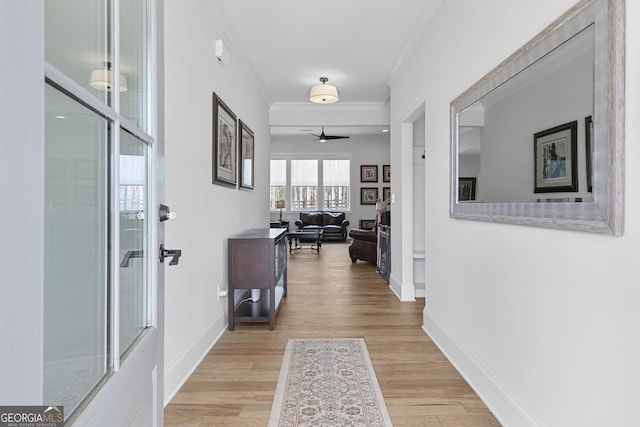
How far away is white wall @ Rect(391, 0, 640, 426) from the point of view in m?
1.16

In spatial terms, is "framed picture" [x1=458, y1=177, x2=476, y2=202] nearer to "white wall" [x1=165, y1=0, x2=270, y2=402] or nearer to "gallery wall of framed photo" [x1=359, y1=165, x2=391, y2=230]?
"white wall" [x1=165, y1=0, x2=270, y2=402]

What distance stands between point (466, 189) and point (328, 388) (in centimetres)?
149

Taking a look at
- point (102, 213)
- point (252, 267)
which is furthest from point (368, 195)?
point (102, 213)

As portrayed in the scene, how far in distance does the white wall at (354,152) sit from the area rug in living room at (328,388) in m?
8.20

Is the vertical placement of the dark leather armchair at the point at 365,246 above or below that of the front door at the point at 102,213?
below

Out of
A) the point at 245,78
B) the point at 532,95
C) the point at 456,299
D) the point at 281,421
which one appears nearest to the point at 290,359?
the point at 281,421

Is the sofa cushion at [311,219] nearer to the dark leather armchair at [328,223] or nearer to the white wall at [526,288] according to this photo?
the dark leather armchair at [328,223]

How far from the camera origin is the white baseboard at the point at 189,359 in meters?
2.12

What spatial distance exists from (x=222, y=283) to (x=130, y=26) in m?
2.56

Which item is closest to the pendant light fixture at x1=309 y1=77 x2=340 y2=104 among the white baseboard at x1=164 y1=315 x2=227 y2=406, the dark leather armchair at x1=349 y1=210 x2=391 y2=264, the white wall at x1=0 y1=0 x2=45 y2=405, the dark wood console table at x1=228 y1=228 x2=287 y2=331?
the dark wood console table at x1=228 y1=228 x2=287 y2=331

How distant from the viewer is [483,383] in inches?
83.9

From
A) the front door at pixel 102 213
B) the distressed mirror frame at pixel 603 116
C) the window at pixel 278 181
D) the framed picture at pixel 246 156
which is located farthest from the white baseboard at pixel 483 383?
the window at pixel 278 181

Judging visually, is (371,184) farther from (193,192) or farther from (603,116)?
(603,116)

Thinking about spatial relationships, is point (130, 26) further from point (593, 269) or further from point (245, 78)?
point (245, 78)
